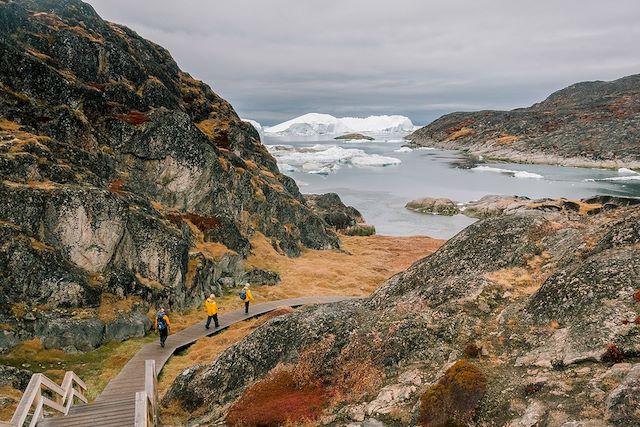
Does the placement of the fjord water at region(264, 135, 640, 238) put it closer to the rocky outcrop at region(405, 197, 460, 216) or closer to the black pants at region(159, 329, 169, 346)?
the rocky outcrop at region(405, 197, 460, 216)

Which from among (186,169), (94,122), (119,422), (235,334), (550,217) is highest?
(94,122)

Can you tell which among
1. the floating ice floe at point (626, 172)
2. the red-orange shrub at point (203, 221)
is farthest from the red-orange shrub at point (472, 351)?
the floating ice floe at point (626, 172)

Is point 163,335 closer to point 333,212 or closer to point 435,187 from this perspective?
point 333,212

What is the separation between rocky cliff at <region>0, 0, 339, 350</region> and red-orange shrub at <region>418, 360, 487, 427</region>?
22677 millimetres

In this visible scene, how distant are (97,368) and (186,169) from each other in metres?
30.5

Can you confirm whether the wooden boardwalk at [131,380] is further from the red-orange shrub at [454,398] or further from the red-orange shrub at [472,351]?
the red-orange shrub at [472,351]

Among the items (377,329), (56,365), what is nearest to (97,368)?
(56,365)

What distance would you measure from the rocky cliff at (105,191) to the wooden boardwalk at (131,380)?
3.30 meters

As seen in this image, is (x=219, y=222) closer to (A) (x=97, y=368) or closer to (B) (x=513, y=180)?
(A) (x=97, y=368)

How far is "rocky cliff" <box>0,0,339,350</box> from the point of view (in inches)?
1097

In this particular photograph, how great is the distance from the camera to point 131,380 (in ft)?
76.6

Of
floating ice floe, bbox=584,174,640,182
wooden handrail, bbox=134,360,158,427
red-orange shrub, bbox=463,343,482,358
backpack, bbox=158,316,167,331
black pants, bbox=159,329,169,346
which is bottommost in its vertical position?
floating ice floe, bbox=584,174,640,182

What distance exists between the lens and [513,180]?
16250cm

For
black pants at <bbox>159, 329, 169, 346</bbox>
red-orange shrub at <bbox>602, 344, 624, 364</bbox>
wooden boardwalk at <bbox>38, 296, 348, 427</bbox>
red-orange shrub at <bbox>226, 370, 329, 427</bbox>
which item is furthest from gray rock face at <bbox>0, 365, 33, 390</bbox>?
red-orange shrub at <bbox>602, 344, 624, 364</bbox>
